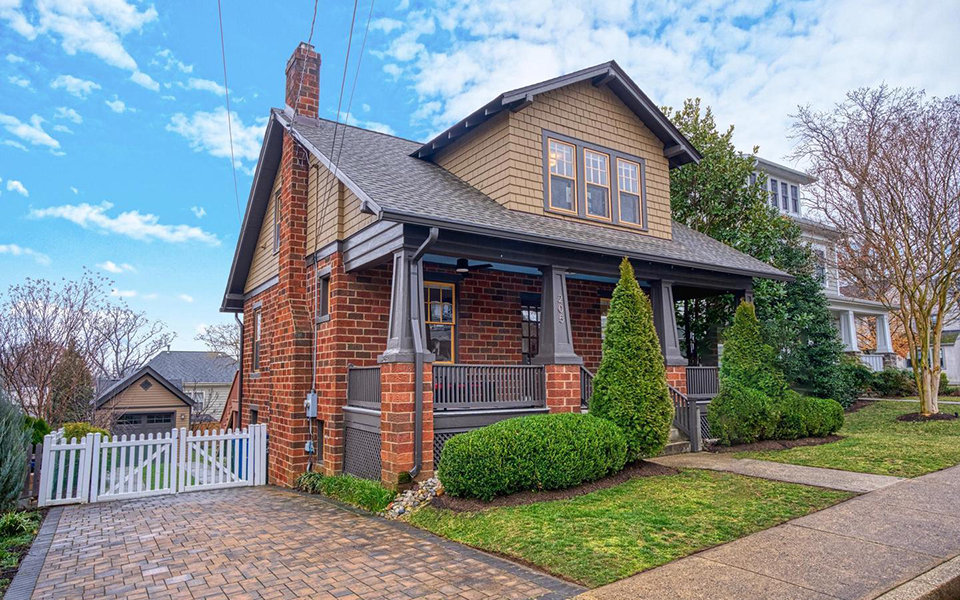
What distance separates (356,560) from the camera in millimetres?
5633

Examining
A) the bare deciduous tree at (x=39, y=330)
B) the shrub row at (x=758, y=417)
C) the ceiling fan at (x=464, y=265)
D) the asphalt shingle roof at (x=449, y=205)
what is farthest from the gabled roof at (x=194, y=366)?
the shrub row at (x=758, y=417)

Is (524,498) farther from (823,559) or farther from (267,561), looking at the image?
(823,559)

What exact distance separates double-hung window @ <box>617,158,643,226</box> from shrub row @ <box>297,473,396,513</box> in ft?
24.9

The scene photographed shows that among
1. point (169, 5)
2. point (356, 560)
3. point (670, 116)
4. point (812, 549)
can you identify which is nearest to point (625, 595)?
point (812, 549)

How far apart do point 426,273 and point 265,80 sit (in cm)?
551

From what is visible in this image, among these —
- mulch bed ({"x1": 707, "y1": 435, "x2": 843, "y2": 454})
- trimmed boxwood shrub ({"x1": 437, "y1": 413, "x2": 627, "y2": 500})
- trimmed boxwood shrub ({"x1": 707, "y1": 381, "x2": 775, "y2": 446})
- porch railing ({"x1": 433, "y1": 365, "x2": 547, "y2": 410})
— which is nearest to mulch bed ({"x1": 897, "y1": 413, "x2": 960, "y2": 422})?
mulch bed ({"x1": 707, "y1": 435, "x2": 843, "y2": 454})

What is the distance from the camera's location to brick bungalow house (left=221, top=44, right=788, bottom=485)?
886 centimetres

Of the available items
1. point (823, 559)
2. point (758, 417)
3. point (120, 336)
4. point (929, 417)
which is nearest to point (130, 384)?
point (120, 336)

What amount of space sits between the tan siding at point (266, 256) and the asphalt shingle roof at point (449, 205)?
2504mm

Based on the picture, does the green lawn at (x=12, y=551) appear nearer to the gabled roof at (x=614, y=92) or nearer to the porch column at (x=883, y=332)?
the gabled roof at (x=614, y=92)

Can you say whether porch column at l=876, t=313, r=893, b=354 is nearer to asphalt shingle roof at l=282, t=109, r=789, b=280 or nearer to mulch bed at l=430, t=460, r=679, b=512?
asphalt shingle roof at l=282, t=109, r=789, b=280

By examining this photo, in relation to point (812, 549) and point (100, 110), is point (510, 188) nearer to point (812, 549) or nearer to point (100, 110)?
point (812, 549)

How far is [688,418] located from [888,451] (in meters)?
3.15

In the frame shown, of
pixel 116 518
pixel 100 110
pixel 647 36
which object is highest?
pixel 100 110
